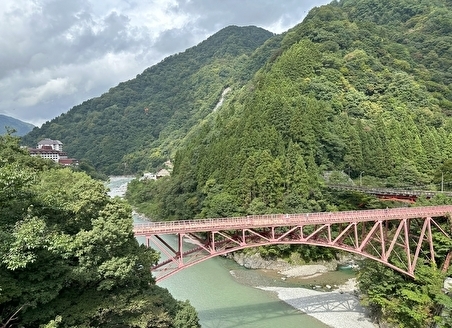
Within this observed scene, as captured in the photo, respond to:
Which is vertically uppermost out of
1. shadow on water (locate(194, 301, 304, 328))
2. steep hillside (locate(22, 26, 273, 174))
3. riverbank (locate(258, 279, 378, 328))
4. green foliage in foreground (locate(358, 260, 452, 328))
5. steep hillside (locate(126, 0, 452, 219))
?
steep hillside (locate(22, 26, 273, 174))

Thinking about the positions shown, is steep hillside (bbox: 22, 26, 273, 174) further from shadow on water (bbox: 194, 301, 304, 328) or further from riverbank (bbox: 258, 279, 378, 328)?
shadow on water (bbox: 194, 301, 304, 328)

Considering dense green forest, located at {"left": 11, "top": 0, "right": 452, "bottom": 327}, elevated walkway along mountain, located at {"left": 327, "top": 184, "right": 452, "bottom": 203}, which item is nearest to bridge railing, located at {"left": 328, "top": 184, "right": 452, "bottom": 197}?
elevated walkway along mountain, located at {"left": 327, "top": 184, "right": 452, "bottom": 203}

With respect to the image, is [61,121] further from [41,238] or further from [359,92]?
[41,238]

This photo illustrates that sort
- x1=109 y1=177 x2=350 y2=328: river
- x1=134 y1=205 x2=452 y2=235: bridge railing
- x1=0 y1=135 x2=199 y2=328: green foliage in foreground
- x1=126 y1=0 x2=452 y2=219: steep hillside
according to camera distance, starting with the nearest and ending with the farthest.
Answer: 1. x1=0 y1=135 x2=199 y2=328: green foliage in foreground
2. x1=134 y1=205 x2=452 y2=235: bridge railing
3. x1=109 y1=177 x2=350 y2=328: river
4. x1=126 y1=0 x2=452 y2=219: steep hillside

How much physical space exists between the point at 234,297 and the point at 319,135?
2685 cm

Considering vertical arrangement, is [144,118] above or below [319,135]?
above

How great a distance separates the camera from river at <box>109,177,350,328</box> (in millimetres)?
24041

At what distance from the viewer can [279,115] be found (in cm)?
4806

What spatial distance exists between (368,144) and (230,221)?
115ft

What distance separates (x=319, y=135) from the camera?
47906 mm

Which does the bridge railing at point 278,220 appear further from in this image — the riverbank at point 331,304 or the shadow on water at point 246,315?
the shadow on water at point 246,315

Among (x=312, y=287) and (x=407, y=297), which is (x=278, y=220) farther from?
(x=312, y=287)

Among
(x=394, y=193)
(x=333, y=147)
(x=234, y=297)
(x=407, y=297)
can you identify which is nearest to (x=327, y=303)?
(x=234, y=297)

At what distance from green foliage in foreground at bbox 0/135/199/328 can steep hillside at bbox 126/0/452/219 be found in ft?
73.8
